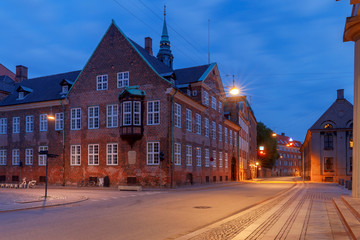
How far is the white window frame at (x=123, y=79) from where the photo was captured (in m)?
34.2

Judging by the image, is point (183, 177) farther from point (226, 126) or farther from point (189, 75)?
point (226, 126)

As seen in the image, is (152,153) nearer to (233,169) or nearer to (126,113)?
(126,113)

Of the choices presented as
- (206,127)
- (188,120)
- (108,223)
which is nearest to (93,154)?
(188,120)

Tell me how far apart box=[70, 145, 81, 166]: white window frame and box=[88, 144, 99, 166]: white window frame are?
4.82 feet

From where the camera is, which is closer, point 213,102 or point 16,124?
point 16,124

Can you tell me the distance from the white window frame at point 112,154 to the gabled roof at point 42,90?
8.85 metres

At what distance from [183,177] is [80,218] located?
22.4 meters

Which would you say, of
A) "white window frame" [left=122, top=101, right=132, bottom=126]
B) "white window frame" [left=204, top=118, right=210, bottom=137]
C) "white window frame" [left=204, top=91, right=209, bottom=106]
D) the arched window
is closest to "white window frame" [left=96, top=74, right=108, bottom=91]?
"white window frame" [left=122, top=101, right=132, bottom=126]

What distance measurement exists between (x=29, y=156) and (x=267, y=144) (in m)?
62.9

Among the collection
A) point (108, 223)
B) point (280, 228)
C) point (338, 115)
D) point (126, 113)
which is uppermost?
point (338, 115)

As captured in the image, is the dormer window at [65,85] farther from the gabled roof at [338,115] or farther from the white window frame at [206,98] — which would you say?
the gabled roof at [338,115]

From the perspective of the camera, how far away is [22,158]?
39875 mm

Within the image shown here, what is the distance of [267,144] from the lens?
88438 mm

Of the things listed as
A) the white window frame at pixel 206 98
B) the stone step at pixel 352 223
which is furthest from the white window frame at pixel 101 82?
the stone step at pixel 352 223
